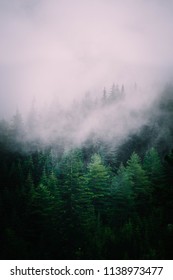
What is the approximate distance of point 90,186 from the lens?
133 ft

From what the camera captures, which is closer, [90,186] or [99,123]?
[90,186]

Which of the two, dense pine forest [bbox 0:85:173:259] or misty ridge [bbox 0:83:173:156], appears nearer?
dense pine forest [bbox 0:85:173:259]

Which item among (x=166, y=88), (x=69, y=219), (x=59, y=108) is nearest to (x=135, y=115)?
(x=166, y=88)

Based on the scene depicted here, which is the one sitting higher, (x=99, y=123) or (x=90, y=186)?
(x=99, y=123)

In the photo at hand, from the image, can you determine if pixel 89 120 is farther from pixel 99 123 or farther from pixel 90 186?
pixel 90 186

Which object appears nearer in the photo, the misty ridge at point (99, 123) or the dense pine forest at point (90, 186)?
the dense pine forest at point (90, 186)

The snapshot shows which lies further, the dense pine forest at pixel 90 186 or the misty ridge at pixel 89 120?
the misty ridge at pixel 89 120

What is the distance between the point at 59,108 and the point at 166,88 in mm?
37503

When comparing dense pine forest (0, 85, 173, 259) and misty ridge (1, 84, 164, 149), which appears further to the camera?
misty ridge (1, 84, 164, 149)

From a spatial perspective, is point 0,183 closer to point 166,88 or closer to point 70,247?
point 70,247

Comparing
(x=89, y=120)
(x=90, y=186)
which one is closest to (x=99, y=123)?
(x=89, y=120)

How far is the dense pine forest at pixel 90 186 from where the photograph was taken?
24283 mm

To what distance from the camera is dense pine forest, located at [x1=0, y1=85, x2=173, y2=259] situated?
24283mm
